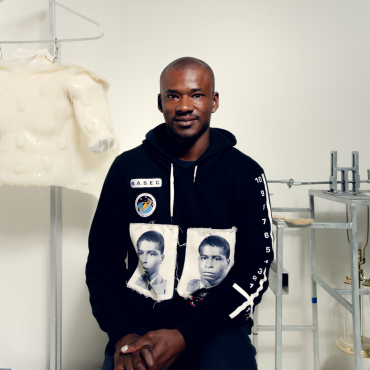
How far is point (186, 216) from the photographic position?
35.7 inches

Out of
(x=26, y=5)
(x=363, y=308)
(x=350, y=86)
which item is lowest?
(x=363, y=308)

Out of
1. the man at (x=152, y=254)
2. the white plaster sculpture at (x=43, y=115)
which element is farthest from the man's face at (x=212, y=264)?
the white plaster sculpture at (x=43, y=115)

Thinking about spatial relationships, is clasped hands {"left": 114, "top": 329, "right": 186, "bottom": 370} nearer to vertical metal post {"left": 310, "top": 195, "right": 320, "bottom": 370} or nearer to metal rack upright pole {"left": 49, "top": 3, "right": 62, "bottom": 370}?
metal rack upright pole {"left": 49, "top": 3, "right": 62, "bottom": 370}

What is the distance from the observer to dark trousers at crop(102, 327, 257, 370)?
2.47 feet

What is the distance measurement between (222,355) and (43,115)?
0.85 meters

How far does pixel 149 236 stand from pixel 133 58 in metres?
0.89

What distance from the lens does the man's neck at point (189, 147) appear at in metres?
0.95

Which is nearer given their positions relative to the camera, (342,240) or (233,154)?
(233,154)

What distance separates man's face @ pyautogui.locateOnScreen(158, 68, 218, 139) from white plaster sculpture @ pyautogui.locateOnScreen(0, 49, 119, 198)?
0.79 ft

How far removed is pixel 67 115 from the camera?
1.06 metres

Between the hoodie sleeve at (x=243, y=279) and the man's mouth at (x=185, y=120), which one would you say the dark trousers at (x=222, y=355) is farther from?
the man's mouth at (x=185, y=120)

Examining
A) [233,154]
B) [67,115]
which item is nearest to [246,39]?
[233,154]

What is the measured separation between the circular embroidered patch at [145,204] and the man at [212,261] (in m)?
0.17

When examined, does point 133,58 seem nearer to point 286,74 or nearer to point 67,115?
point 67,115
